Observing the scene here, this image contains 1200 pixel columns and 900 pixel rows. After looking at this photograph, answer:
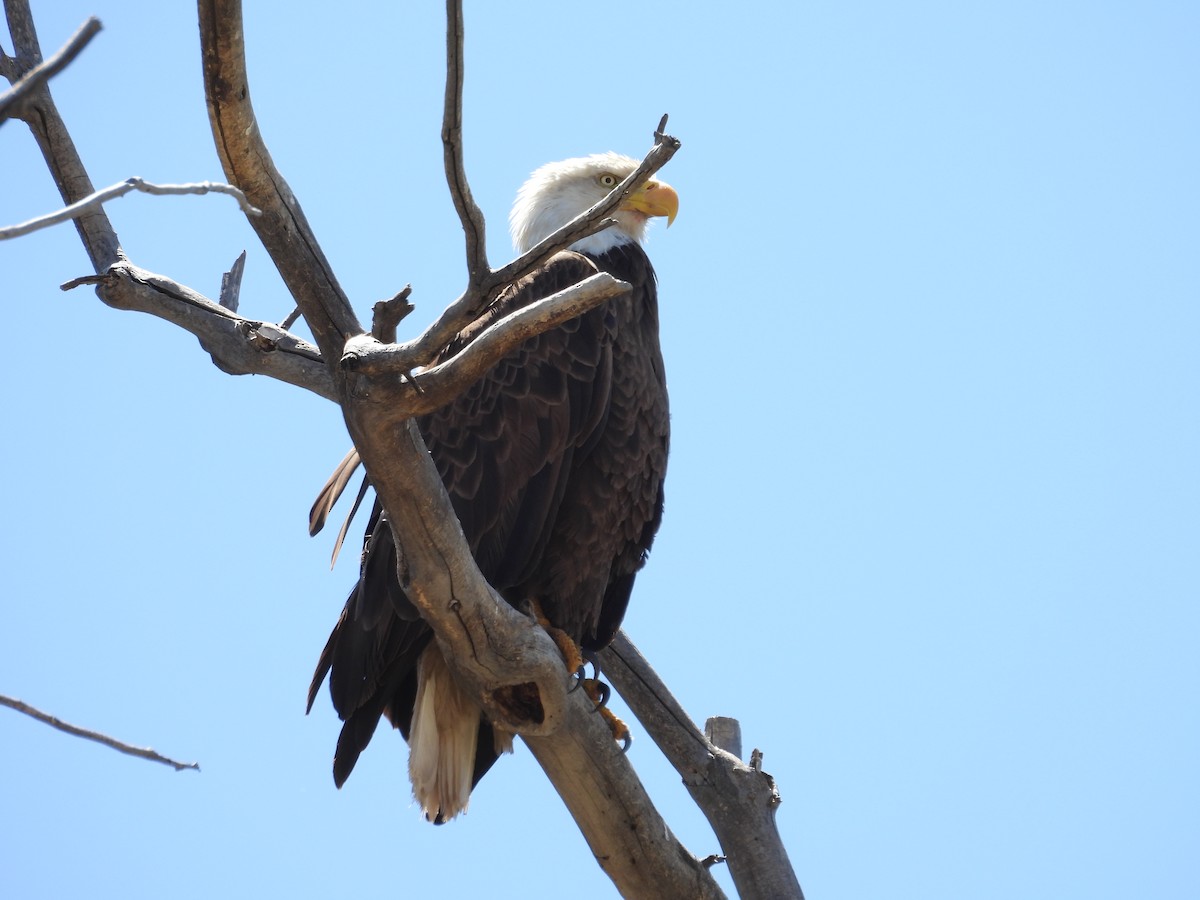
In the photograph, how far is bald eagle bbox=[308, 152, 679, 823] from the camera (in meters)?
3.98

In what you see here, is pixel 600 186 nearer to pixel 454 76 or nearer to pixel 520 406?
pixel 520 406

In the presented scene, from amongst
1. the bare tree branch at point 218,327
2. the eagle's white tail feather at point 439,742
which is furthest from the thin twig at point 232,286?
the eagle's white tail feather at point 439,742

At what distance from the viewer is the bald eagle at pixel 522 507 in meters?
3.98

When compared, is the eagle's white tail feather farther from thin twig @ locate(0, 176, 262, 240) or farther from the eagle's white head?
thin twig @ locate(0, 176, 262, 240)

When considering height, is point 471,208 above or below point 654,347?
below

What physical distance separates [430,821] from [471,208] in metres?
2.41

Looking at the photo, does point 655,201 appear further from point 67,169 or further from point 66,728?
point 66,728

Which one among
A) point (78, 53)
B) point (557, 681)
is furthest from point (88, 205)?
point (557, 681)

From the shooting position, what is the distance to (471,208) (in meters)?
2.59

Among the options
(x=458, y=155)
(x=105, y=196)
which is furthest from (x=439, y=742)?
(x=105, y=196)

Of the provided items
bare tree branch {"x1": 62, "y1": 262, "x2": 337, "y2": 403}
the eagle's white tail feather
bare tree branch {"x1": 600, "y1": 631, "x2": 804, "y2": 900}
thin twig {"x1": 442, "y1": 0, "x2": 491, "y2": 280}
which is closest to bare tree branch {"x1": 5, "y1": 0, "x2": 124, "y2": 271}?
bare tree branch {"x1": 62, "y1": 262, "x2": 337, "y2": 403}

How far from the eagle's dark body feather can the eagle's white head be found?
1.69ft

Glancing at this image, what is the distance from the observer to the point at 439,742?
14.1 ft

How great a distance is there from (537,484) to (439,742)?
0.91m
